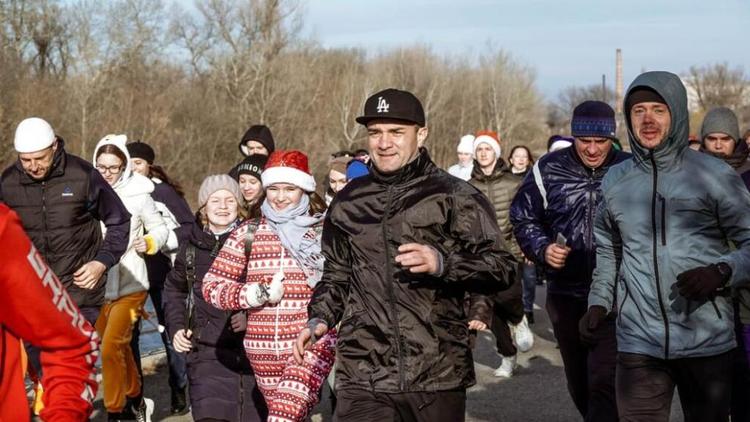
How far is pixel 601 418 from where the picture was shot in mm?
6070

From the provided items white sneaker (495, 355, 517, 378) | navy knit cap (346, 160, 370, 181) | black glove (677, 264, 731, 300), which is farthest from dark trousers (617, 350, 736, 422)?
white sneaker (495, 355, 517, 378)

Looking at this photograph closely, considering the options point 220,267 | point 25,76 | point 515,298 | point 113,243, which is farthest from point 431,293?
point 25,76

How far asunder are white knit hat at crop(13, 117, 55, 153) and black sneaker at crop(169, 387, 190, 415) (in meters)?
2.69

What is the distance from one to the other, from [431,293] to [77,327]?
81.9 inches

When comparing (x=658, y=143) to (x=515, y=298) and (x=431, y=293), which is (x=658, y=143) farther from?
(x=515, y=298)

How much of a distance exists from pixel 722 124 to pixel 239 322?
3.90m

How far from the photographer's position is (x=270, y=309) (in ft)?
19.0

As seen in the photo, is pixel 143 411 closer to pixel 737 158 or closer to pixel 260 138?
pixel 260 138

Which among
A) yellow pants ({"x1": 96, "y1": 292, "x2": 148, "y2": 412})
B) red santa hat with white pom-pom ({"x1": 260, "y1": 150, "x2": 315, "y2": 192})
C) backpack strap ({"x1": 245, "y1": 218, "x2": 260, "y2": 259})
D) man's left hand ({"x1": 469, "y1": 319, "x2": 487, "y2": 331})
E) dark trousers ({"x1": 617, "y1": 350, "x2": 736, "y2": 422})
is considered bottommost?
yellow pants ({"x1": 96, "y1": 292, "x2": 148, "y2": 412})

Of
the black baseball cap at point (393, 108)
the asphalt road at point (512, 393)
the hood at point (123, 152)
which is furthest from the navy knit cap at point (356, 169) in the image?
the black baseball cap at point (393, 108)

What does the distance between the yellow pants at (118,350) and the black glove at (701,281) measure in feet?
14.8

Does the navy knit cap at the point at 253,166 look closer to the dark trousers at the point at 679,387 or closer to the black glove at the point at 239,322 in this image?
the black glove at the point at 239,322

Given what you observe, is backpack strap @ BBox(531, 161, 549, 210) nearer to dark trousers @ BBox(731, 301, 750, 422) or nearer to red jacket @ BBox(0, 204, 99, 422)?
dark trousers @ BBox(731, 301, 750, 422)

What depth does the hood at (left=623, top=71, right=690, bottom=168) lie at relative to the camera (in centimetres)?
504
